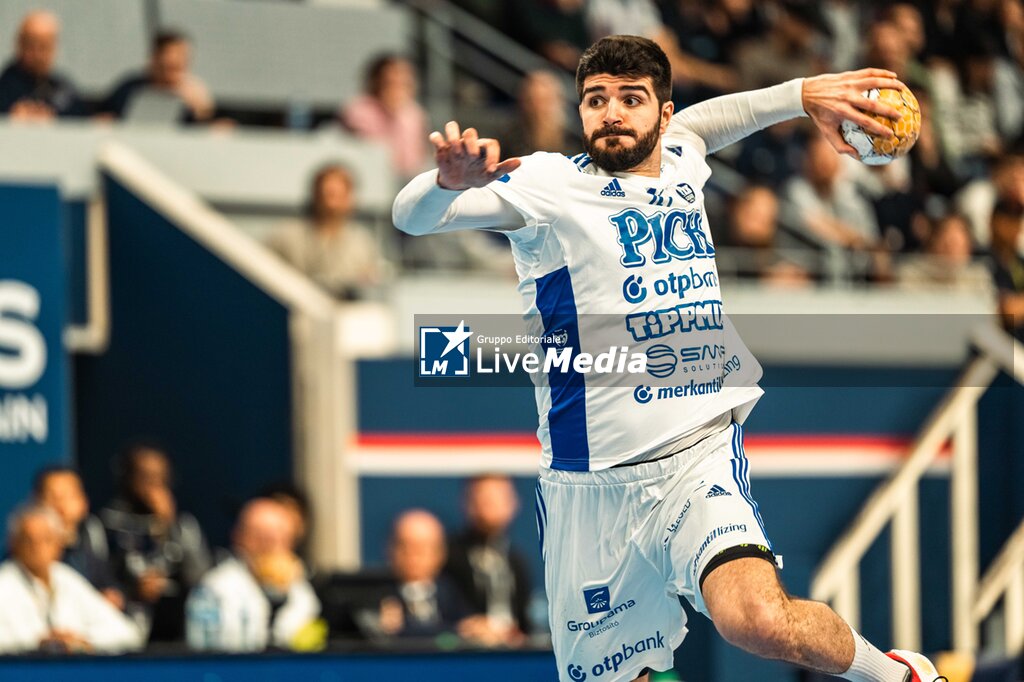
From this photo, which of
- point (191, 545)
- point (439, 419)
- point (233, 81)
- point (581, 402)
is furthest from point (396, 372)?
point (581, 402)

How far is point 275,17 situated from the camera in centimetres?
1451

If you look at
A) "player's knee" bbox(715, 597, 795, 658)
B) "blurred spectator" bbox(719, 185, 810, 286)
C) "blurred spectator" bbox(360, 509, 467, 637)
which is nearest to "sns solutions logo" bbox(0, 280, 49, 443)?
"blurred spectator" bbox(360, 509, 467, 637)

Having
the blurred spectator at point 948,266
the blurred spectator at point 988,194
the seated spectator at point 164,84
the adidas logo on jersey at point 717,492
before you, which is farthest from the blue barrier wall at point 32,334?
the blurred spectator at point 988,194

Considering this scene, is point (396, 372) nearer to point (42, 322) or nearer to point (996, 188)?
point (42, 322)

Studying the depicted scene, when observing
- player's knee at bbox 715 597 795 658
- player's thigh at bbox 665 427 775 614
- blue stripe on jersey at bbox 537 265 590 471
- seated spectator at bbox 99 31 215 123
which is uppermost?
seated spectator at bbox 99 31 215 123

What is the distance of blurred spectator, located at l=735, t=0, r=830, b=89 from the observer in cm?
1680

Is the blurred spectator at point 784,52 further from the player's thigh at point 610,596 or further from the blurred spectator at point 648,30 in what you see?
the player's thigh at point 610,596

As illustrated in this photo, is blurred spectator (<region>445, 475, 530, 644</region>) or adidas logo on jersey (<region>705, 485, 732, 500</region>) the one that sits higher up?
adidas logo on jersey (<region>705, 485, 732, 500</region>)

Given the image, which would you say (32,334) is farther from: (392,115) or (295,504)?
(392,115)

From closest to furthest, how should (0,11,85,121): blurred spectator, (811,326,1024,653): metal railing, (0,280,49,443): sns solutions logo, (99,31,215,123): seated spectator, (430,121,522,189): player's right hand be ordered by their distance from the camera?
1. (430,121,522,189): player's right hand
2. (0,280,49,443): sns solutions logo
3. (0,11,85,121): blurred spectator
4. (99,31,215,123): seated spectator
5. (811,326,1024,653): metal railing

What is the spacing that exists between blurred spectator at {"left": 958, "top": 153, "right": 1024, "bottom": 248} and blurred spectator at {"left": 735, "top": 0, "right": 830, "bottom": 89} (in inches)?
74.3

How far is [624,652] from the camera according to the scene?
6738 mm

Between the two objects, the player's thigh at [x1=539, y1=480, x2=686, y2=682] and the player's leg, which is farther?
the player's thigh at [x1=539, y1=480, x2=686, y2=682]

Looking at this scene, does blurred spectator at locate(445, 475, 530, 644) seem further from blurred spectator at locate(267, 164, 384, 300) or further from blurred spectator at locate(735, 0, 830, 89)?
blurred spectator at locate(735, 0, 830, 89)
